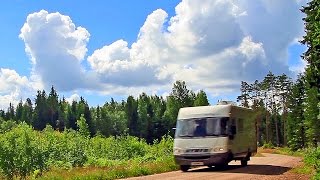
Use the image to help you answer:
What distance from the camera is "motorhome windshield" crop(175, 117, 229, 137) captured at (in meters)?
23.1

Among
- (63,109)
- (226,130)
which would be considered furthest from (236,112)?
(63,109)

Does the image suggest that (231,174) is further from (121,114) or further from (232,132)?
(121,114)

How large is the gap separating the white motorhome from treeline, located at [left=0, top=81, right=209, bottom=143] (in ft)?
326

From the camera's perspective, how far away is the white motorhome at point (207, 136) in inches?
891

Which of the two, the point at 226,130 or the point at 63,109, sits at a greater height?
the point at 63,109

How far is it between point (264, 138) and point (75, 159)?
9186cm

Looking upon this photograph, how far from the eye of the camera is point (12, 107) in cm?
18700

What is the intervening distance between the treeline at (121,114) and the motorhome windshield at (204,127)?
327ft

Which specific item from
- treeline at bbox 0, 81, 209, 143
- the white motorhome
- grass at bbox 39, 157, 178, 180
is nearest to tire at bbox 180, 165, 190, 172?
the white motorhome

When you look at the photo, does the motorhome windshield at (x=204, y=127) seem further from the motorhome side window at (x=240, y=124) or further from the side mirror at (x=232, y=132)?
the motorhome side window at (x=240, y=124)

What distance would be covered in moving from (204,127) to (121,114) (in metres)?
129

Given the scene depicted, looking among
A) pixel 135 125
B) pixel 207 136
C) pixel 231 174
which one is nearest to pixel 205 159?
pixel 207 136

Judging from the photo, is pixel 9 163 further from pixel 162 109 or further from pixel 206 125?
pixel 162 109

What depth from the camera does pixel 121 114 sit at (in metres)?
152
